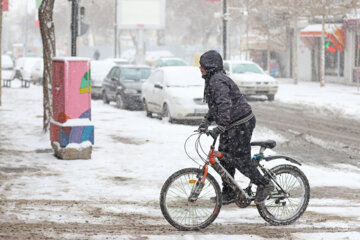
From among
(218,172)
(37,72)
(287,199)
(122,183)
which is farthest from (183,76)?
(37,72)

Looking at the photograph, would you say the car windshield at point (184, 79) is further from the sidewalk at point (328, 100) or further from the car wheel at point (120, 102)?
the sidewalk at point (328, 100)

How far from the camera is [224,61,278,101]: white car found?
27.8m

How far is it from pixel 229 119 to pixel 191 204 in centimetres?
94

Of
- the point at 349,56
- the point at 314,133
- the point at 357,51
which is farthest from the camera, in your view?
the point at 349,56

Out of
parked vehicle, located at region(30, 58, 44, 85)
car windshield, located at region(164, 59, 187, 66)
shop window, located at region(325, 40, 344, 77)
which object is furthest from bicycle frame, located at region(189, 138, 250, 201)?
car windshield, located at region(164, 59, 187, 66)

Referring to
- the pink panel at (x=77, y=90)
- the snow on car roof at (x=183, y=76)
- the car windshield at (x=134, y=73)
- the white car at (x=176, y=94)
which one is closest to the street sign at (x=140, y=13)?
the car windshield at (x=134, y=73)

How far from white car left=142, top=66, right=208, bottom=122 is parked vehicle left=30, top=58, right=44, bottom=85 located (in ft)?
70.0

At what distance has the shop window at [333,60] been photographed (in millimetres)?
40875

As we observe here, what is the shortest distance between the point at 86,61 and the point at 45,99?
3114mm

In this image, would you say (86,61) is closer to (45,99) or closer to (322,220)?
(45,99)

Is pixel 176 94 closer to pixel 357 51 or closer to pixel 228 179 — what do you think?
pixel 228 179

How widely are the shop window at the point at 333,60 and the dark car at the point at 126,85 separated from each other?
1825 centimetres

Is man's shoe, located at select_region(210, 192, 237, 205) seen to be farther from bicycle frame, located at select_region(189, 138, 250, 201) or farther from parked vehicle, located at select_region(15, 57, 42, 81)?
parked vehicle, located at select_region(15, 57, 42, 81)

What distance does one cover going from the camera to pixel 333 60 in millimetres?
41812
